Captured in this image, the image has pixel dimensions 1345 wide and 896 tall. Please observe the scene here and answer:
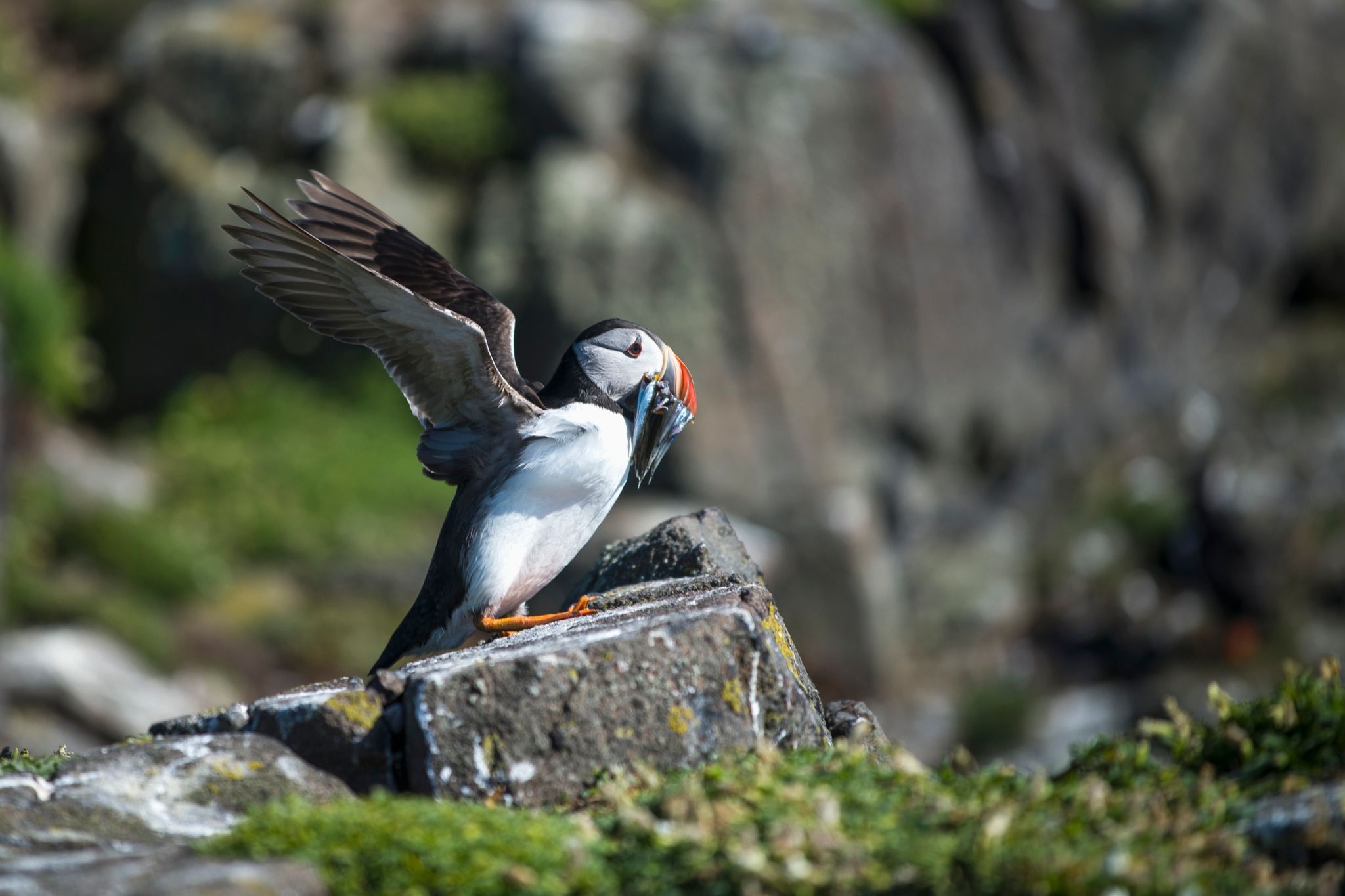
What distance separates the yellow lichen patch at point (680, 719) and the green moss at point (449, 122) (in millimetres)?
14329

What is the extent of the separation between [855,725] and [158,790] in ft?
7.75

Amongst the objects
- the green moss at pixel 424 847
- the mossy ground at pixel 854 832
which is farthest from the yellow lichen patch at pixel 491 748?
the green moss at pixel 424 847

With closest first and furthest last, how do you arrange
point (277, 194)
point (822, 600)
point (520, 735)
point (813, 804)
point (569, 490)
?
point (813, 804), point (520, 735), point (569, 490), point (822, 600), point (277, 194)

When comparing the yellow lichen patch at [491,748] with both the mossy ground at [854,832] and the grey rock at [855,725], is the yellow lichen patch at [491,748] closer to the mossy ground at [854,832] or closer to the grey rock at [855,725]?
the mossy ground at [854,832]

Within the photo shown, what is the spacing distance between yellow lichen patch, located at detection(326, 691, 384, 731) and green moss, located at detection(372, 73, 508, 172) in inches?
552

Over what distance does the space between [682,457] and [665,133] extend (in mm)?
4076

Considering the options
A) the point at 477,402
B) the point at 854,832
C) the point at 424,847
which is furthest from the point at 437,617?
the point at 854,832

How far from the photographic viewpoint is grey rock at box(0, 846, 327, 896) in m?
3.25

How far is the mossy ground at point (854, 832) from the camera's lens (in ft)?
10.6

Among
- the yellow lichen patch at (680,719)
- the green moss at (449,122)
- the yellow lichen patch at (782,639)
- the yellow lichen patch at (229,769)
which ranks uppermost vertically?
the green moss at (449,122)

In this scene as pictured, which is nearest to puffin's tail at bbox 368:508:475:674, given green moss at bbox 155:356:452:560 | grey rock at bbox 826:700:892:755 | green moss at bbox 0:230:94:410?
grey rock at bbox 826:700:892:755

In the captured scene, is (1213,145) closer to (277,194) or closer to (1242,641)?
(1242,641)

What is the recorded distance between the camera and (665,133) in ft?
56.3

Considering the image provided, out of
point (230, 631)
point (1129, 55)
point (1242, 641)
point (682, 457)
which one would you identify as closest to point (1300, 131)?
point (1129, 55)
